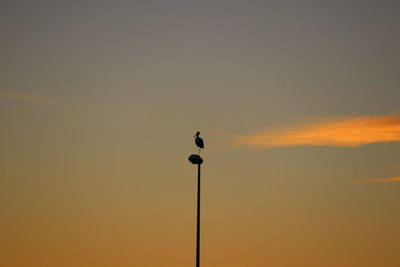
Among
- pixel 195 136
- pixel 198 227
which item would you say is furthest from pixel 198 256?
pixel 195 136

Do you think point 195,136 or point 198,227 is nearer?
point 198,227

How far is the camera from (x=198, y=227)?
59562 mm

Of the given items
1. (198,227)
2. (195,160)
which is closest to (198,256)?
(198,227)

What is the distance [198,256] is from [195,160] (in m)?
5.76

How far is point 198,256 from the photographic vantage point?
59188mm

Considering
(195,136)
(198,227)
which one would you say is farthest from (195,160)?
(195,136)

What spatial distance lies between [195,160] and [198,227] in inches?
164

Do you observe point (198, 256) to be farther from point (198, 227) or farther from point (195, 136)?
point (195, 136)

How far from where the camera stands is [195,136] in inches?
2805

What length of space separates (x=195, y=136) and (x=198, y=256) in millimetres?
13788

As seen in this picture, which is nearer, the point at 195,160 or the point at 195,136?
the point at 195,160

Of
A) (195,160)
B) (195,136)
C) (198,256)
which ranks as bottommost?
(198,256)

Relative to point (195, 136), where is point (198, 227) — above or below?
below

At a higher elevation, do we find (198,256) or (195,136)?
(195,136)
